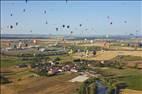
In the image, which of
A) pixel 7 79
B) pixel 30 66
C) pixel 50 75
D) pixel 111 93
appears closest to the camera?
pixel 111 93

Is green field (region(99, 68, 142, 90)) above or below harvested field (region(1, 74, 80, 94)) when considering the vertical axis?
above

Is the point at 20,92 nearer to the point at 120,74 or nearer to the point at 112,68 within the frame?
the point at 120,74

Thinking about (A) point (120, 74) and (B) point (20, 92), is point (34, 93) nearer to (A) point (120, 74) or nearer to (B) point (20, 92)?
(B) point (20, 92)

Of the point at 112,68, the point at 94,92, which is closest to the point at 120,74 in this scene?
the point at 112,68

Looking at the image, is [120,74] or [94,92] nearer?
[94,92]

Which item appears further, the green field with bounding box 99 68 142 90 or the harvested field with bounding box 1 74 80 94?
the green field with bounding box 99 68 142 90

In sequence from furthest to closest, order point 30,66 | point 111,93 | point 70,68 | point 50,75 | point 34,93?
point 30,66 → point 70,68 → point 50,75 → point 34,93 → point 111,93

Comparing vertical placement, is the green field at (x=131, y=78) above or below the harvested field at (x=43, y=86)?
above

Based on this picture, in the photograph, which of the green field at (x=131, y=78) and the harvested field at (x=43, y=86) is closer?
the harvested field at (x=43, y=86)

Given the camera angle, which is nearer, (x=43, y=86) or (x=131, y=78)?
(x=43, y=86)

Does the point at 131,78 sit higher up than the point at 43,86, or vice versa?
the point at 131,78
